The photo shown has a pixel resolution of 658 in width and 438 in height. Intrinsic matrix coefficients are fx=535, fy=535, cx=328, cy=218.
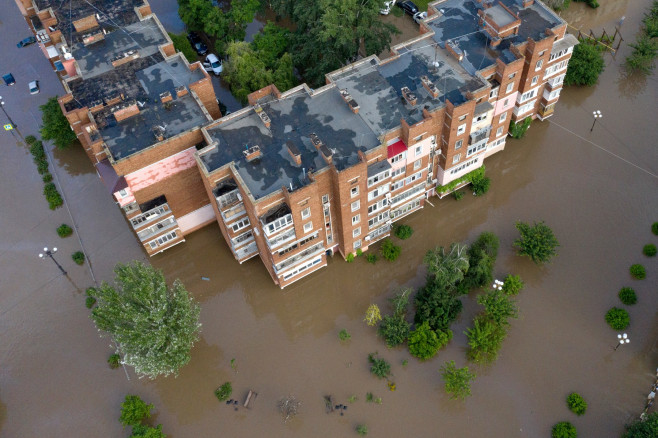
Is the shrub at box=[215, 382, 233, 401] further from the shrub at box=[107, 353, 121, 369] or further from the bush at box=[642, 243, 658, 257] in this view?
the bush at box=[642, 243, 658, 257]

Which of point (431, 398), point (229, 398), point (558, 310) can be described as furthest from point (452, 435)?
point (229, 398)

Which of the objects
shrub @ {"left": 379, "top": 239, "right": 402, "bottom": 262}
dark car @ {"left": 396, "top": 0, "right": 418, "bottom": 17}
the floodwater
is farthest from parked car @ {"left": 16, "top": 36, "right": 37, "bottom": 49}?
shrub @ {"left": 379, "top": 239, "right": 402, "bottom": 262}

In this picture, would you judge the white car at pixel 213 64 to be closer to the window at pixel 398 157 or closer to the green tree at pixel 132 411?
the window at pixel 398 157

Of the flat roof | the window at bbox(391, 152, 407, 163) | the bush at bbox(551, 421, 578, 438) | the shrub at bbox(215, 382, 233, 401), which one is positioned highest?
the flat roof

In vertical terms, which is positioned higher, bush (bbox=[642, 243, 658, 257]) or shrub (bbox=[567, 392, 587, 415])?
bush (bbox=[642, 243, 658, 257])

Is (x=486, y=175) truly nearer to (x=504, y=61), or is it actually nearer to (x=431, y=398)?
(x=504, y=61)

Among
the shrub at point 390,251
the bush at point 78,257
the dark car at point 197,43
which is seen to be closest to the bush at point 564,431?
the shrub at point 390,251
